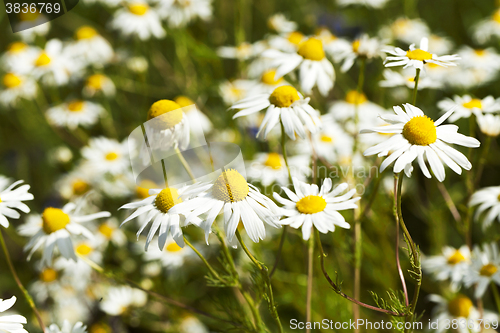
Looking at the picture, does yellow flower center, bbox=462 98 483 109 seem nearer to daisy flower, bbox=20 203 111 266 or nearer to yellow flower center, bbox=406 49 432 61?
yellow flower center, bbox=406 49 432 61

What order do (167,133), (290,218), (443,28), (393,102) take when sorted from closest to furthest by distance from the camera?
(290,218)
(167,133)
(393,102)
(443,28)

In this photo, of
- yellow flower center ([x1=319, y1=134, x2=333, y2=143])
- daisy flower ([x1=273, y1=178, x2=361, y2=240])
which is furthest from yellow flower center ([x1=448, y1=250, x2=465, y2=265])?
daisy flower ([x1=273, y1=178, x2=361, y2=240])

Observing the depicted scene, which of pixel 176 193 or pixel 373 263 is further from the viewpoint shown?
pixel 373 263

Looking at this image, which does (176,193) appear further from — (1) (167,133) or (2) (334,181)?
(2) (334,181)

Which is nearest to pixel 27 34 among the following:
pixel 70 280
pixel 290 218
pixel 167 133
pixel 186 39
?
pixel 186 39

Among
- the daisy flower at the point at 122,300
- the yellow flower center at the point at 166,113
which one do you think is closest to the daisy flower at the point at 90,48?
the daisy flower at the point at 122,300

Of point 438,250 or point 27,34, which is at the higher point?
point 27,34
